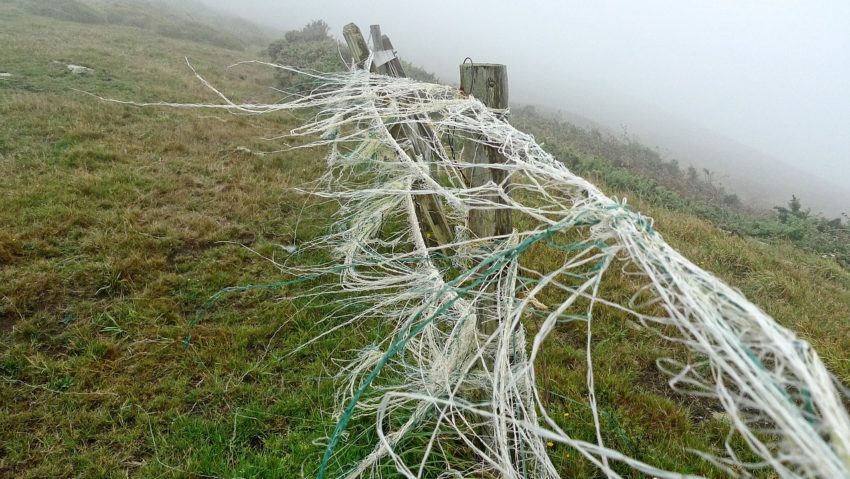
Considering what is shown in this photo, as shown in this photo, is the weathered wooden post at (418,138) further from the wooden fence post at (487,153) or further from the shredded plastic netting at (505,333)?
the wooden fence post at (487,153)

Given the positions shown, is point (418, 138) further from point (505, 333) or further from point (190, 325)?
point (505, 333)

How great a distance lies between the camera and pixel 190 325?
416 cm

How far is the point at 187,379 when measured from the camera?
3.61m

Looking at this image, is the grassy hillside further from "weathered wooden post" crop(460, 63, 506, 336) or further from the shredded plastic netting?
"weathered wooden post" crop(460, 63, 506, 336)

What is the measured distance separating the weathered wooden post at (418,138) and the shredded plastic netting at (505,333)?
6 centimetres

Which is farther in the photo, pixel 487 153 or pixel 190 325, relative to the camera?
pixel 190 325

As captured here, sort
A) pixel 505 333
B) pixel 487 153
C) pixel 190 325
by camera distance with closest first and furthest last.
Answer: pixel 505 333, pixel 487 153, pixel 190 325

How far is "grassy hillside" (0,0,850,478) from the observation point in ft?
10.2

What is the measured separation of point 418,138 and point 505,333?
3.20 meters

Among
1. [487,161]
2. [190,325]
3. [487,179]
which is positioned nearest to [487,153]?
[487,161]

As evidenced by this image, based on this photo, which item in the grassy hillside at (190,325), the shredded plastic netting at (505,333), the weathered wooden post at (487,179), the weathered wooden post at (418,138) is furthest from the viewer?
the weathered wooden post at (418,138)

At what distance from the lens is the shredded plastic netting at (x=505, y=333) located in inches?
41.3

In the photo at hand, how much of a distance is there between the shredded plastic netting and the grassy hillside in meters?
0.30

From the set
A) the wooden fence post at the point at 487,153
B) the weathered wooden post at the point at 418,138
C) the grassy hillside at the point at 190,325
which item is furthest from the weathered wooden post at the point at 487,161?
the grassy hillside at the point at 190,325
